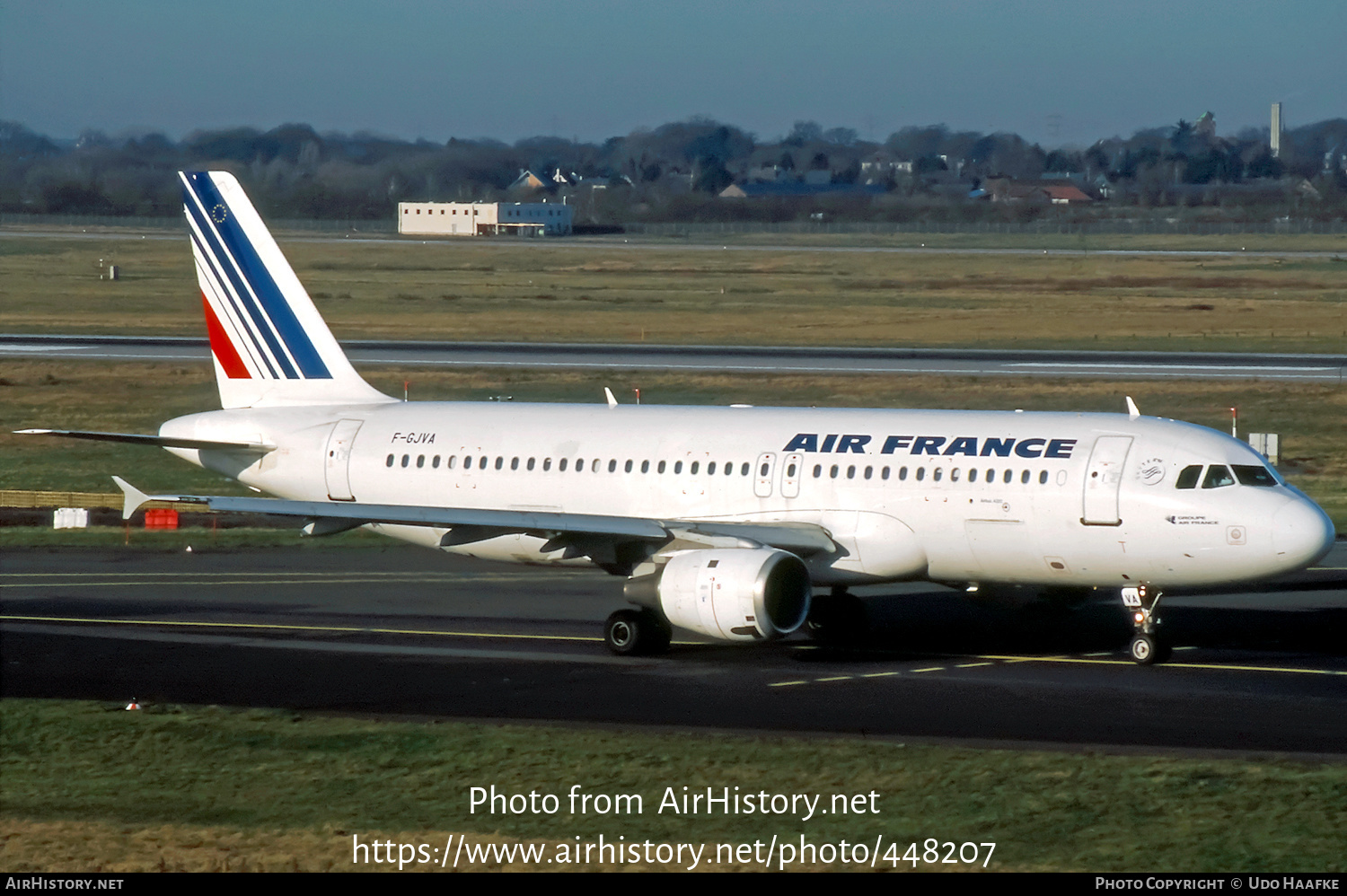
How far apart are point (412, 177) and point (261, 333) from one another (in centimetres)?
14427

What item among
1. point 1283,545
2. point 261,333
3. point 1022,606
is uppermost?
point 261,333

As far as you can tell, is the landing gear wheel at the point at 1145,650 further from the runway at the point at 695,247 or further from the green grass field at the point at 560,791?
the runway at the point at 695,247

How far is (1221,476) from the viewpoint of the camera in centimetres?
3112

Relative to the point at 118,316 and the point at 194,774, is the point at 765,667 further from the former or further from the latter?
the point at 118,316

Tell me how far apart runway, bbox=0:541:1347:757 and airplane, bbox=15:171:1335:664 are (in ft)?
4.77

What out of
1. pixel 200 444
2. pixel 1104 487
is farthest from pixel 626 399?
pixel 1104 487

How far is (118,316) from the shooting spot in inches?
4582

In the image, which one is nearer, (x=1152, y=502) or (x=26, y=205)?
(x=1152, y=502)

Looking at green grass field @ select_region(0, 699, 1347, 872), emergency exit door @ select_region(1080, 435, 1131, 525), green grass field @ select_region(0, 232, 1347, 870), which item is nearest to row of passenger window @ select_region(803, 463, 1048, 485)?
emergency exit door @ select_region(1080, 435, 1131, 525)

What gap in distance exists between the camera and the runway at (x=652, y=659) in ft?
88.0

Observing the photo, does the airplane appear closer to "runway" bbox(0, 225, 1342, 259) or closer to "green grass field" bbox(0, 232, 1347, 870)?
"green grass field" bbox(0, 232, 1347, 870)

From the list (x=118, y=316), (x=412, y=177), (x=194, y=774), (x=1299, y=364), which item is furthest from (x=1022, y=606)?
(x=412, y=177)

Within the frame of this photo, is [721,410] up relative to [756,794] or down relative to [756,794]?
up

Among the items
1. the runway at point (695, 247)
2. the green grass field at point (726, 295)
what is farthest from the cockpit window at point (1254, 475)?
the runway at point (695, 247)
